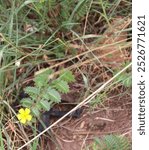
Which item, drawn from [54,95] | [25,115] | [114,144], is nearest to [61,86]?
[54,95]

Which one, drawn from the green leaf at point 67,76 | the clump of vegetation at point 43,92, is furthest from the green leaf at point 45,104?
the green leaf at point 67,76

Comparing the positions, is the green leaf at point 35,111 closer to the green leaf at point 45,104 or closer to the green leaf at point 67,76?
the green leaf at point 45,104

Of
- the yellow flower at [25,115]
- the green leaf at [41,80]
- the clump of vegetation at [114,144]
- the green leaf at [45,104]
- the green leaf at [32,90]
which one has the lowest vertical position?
the clump of vegetation at [114,144]

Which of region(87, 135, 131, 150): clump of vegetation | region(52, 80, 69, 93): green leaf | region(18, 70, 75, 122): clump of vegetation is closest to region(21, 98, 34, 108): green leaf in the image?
region(18, 70, 75, 122): clump of vegetation

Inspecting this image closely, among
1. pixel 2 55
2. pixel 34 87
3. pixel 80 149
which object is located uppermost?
pixel 2 55

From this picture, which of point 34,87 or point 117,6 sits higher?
point 117,6

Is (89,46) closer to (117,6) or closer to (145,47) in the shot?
(117,6)

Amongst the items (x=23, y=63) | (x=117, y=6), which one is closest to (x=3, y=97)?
(x=23, y=63)

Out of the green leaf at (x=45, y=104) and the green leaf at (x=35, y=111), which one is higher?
the green leaf at (x=45, y=104)
